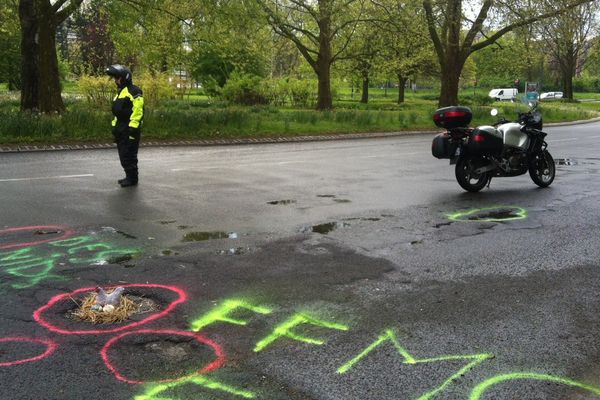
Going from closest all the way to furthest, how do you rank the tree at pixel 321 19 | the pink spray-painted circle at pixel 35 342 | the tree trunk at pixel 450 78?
1. the pink spray-painted circle at pixel 35 342
2. the tree at pixel 321 19
3. the tree trunk at pixel 450 78

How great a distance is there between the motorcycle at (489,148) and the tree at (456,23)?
15172mm

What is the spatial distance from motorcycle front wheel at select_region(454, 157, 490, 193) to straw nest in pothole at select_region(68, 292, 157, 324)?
6.46 m

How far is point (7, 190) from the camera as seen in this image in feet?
30.0

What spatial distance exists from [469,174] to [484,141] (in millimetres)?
597

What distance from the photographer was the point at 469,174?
980 centimetres

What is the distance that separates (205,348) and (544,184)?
8.19 meters

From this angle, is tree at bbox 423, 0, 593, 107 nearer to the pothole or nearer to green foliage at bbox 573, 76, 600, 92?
the pothole

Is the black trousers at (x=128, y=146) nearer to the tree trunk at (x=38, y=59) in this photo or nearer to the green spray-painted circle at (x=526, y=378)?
the green spray-painted circle at (x=526, y=378)

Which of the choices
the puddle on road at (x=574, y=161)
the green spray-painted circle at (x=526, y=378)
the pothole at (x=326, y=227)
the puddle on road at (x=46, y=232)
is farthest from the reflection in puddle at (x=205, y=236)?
the puddle on road at (x=574, y=161)

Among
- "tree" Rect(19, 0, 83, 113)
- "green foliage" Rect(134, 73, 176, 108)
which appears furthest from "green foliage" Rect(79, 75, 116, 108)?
"tree" Rect(19, 0, 83, 113)

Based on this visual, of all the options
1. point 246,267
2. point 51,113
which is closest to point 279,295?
point 246,267

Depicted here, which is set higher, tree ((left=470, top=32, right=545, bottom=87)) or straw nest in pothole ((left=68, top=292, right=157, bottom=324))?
tree ((left=470, top=32, right=545, bottom=87))

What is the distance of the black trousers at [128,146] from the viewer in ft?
32.1

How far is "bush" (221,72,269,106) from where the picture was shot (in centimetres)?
3316
